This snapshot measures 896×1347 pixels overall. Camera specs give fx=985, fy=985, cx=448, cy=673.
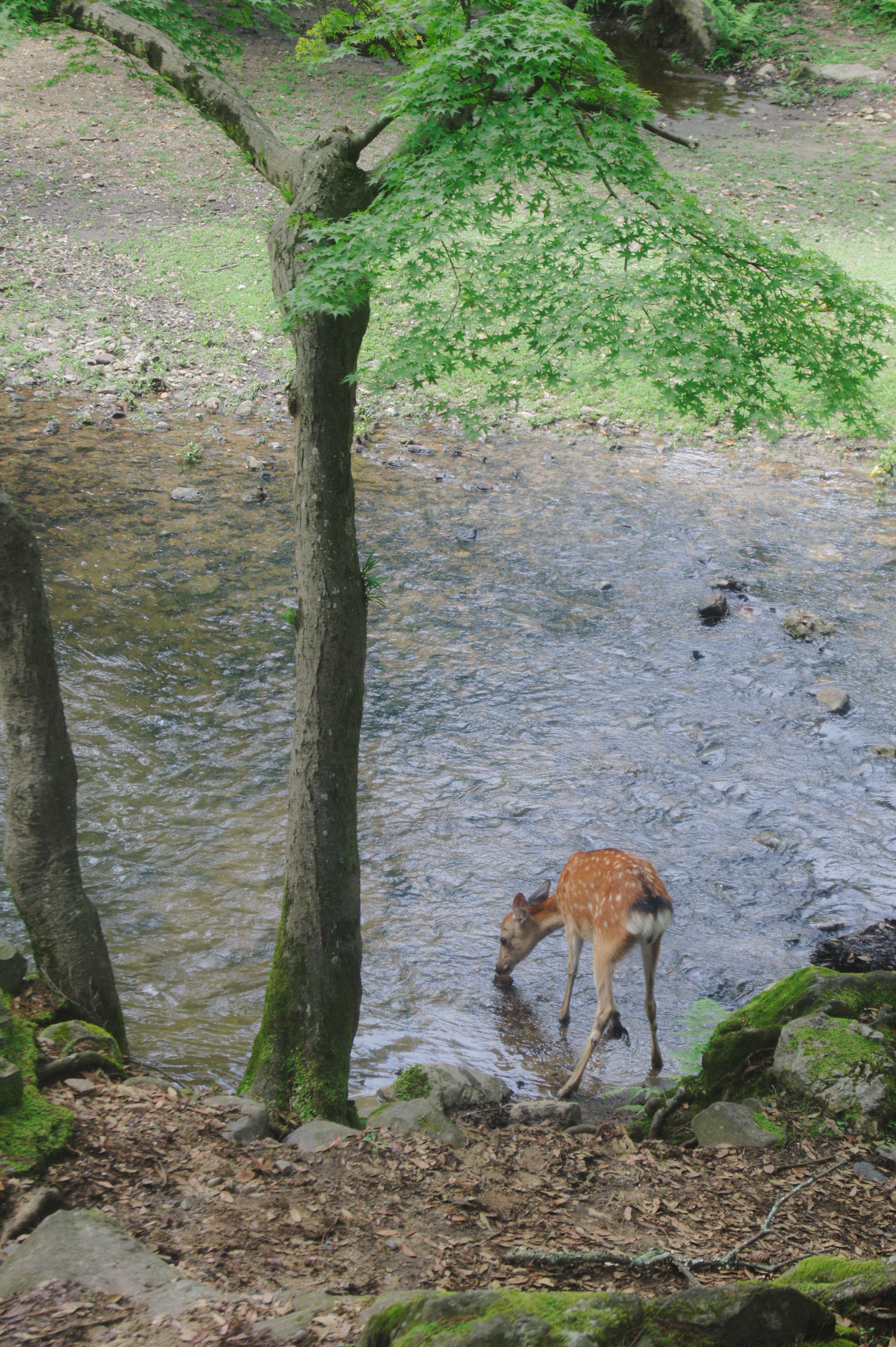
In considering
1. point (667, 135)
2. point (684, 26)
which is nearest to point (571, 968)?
point (667, 135)

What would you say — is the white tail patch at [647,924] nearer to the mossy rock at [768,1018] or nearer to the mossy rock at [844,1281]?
the mossy rock at [768,1018]

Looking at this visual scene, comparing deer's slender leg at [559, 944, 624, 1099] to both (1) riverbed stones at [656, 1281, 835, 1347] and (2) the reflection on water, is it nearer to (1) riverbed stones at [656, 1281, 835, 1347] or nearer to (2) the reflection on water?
(1) riverbed stones at [656, 1281, 835, 1347]

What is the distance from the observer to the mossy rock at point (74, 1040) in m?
4.46

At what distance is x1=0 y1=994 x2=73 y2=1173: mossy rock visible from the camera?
3.51 m

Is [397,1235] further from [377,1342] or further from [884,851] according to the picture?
[884,851]

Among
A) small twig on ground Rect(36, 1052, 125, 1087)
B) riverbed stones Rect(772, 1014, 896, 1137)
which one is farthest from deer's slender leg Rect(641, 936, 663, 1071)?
small twig on ground Rect(36, 1052, 125, 1087)

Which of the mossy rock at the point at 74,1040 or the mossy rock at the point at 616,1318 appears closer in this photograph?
the mossy rock at the point at 616,1318

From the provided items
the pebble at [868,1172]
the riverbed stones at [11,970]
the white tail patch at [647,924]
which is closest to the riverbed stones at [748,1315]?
the pebble at [868,1172]

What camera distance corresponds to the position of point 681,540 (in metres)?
12.6

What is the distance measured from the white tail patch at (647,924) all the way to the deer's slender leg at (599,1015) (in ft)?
0.82

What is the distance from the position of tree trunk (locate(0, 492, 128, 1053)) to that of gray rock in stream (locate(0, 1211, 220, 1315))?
182 cm

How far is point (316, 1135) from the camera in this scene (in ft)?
14.2

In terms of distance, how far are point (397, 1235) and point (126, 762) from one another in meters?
5.07

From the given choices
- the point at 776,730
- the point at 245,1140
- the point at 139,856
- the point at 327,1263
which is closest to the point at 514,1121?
the point at 245,1140
